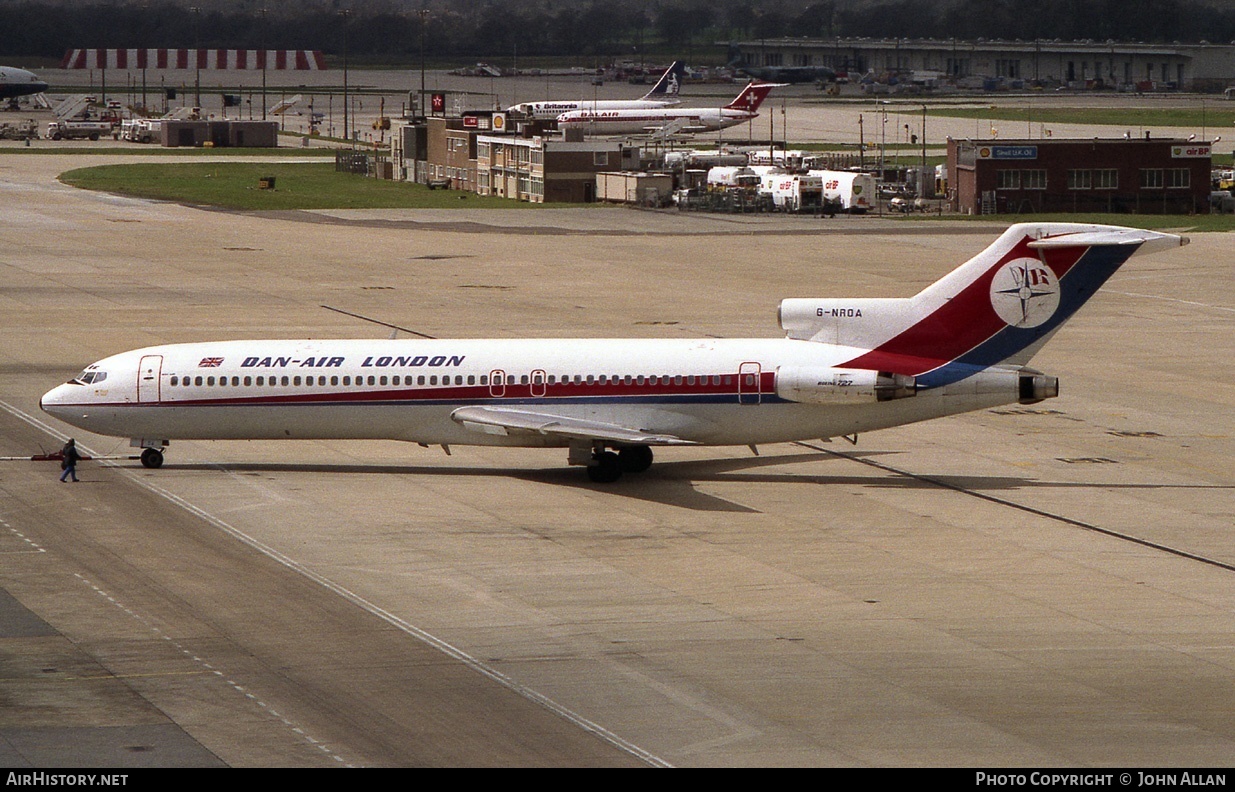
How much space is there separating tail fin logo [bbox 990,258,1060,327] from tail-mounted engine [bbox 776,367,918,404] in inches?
121

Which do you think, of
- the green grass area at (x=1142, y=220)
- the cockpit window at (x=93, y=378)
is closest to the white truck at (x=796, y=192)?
the green grass area at (x=1142, y=220)

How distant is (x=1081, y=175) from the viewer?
422 ft

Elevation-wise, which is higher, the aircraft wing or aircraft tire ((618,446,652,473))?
the aircraft wing

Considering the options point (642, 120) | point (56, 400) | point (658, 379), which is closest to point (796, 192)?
point (642, 120)

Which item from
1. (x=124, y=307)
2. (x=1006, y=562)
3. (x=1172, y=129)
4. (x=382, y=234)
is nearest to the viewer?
(x=1006, y=562)

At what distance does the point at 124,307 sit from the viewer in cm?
8169

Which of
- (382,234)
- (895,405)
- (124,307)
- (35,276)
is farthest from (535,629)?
(382,234)

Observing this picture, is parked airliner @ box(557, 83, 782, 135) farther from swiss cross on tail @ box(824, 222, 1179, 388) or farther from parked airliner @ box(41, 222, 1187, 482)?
swiss cross on tail @ box(824, 222, 1179, 388)

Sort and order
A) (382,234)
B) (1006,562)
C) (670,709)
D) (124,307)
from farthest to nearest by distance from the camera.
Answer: (382,234), (124,307), (1006,562), (670,709)

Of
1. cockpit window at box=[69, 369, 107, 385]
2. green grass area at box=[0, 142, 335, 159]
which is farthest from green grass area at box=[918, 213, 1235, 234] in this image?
cockpit window at box=[69, 369, 107, 385]

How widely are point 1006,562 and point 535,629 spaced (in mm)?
11284

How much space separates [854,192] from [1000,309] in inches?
3525

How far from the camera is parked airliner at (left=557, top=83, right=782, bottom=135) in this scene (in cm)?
18462
